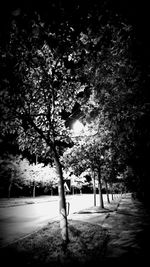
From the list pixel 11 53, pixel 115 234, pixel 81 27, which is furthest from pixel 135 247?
pixel 11 53

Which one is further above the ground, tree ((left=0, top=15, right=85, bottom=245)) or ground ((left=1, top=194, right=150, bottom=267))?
tree ((left=0, top=15, right=85, bottom=245))

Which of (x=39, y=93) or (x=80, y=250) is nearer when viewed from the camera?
(x=80, y=250)

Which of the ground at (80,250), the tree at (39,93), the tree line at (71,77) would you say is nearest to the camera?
the tree line at (71,77)

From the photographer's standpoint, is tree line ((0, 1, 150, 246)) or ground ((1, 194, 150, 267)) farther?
ground ((1, 194, 150, 267))

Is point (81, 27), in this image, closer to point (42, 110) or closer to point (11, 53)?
point (11, 53)

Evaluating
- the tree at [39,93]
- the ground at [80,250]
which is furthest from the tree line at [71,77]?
the ground at [80,250]

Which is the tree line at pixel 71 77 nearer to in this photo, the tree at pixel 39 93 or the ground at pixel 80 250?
the tree at pixel 39 93

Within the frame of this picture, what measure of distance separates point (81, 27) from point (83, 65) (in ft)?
7.44

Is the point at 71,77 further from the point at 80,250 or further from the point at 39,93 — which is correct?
the point at 80,250

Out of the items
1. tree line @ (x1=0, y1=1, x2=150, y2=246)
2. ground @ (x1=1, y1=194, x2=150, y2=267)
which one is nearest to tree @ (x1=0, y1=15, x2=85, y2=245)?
tree line @ (x1=0, y1=1, x2=150, y2=246)

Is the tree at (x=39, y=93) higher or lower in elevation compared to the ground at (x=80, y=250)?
higher

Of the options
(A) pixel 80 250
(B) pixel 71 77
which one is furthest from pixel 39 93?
(A) pixel 80 250

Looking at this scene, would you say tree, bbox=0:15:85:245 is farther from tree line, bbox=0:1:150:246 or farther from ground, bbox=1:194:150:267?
ground, bbox=1:194:150:267

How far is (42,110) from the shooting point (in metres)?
8.65
